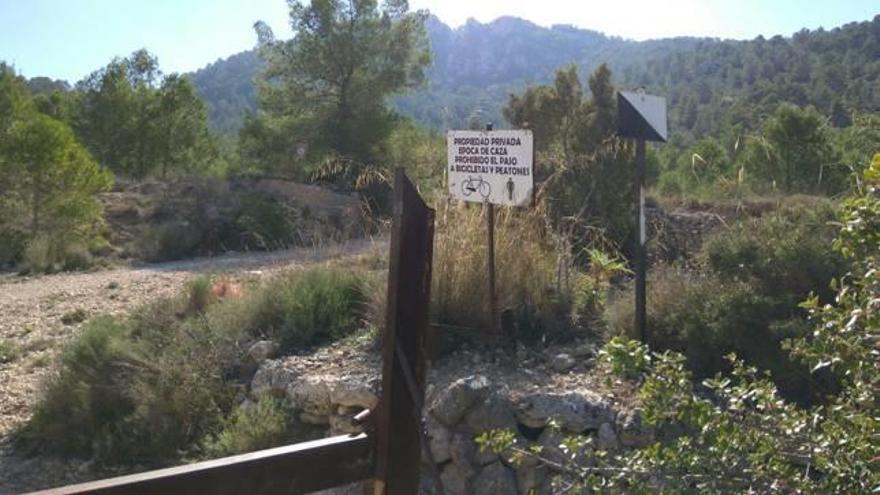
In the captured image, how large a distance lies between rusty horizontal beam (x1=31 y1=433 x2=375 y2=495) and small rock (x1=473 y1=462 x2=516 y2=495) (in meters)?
2.78

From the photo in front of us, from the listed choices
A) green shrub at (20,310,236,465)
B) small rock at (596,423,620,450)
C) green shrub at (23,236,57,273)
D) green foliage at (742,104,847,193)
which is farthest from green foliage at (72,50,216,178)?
small rock at (596,423,620,450)

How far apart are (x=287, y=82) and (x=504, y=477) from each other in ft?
73.5

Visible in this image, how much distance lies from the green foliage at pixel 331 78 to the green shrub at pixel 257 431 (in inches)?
732

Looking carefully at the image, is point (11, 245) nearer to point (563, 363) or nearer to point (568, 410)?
point (563, 363)

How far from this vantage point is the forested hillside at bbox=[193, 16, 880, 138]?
31938 mm

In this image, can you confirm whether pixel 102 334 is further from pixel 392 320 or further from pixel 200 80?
pixel 200 80

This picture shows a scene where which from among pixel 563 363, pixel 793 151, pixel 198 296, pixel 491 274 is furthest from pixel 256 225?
pixel 563 363

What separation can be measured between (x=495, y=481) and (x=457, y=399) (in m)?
0.51

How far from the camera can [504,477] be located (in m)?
5.18

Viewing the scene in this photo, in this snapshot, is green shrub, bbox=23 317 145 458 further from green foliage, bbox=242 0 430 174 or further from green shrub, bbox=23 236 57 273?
green foliage, bbox=242 0 430 174

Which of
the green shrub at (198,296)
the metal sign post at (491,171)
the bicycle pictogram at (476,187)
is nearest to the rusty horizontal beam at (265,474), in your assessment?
the metal sign post at (491,171)

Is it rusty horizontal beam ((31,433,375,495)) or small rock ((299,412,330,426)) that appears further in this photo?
small rock ((299,412,330,426))

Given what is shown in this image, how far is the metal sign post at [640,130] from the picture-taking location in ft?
19.4

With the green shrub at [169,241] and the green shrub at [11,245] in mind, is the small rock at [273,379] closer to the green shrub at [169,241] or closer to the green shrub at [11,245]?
the green shrub at [169,241]
